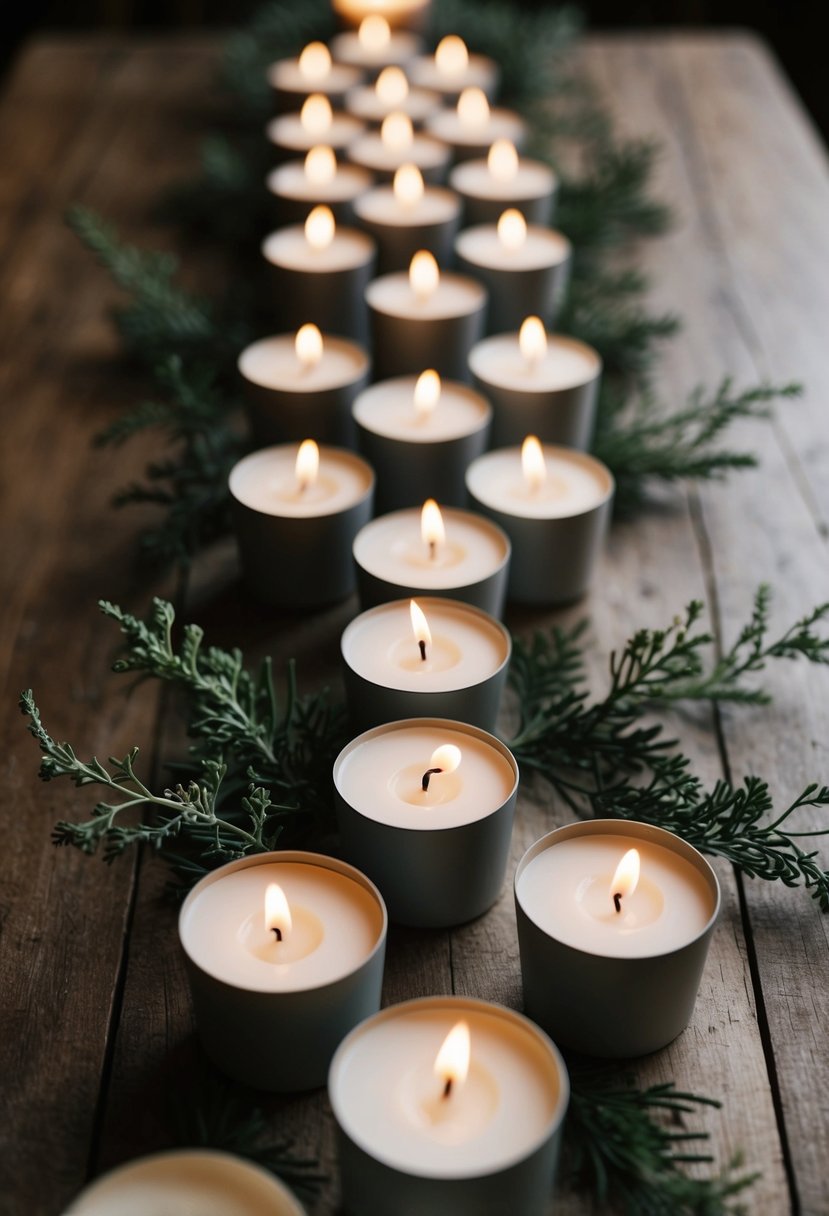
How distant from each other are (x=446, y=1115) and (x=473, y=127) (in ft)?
4.52

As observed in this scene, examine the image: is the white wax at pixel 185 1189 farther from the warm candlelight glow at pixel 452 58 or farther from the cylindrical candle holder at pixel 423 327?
the warm candlelight glow at pixel 452 58

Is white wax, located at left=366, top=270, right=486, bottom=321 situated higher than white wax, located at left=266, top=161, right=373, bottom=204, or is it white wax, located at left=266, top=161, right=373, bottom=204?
white wax, located at left=366, top=270, right=486, bottom=321

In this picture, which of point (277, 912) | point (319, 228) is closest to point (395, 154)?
point (319, 228)

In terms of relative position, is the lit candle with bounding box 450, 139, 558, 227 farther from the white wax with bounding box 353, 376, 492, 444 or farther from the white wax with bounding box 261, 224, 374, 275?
the white wax with bounding box 353, 376, 492, 444

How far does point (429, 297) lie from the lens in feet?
4.39

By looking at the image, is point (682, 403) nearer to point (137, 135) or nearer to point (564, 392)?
point (564, 392)

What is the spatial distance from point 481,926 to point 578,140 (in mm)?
1499

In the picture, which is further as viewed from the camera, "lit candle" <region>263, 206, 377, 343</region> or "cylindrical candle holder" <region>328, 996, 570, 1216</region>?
"lit candle" <region>263, 206, 377, 343</region>

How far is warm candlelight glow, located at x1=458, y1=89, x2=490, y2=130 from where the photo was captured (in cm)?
170

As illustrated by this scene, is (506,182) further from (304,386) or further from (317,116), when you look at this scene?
(304,386)

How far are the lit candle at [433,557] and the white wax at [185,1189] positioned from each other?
478 millimetres

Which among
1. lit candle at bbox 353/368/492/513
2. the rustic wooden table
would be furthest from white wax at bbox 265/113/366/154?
lit candle at bbox 353/368/492/513

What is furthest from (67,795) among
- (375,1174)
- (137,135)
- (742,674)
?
(137,135)

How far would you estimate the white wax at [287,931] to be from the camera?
2.34 feet
